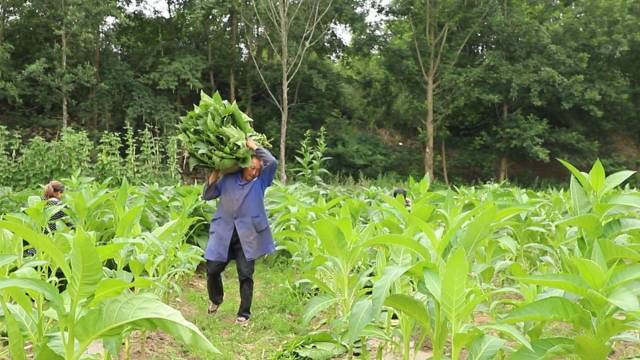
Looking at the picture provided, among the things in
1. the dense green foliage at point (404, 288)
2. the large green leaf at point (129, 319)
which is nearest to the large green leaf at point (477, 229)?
the dense green foliage at point (404, 288)

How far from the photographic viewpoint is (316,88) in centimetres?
2617

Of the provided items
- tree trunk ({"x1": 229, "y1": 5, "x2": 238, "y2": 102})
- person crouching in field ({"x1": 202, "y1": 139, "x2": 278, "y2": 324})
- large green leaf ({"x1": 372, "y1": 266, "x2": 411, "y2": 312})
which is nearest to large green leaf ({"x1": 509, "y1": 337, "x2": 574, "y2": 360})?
large green leaf ({"x1": 372, "y1": 266, "x2": 411, "y2": 312})

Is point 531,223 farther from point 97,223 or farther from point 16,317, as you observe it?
point 16,317

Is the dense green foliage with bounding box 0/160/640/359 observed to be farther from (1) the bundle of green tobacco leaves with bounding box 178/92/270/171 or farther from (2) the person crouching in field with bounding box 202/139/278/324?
(1) the bundle of green tobacco leaves with bounding box 178/92/270/171

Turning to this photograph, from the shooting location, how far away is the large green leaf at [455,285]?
2.40 m

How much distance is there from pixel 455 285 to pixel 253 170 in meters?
2.94

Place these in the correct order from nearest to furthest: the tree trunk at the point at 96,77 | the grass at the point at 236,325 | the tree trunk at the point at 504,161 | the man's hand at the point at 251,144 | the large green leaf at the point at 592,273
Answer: the large green leaf at the point at 592,273, the grass at the point at 236,325, the man's hand at the point at 251,144, the tree trunk at the point at 96,77, the tree trunk at the point at 504,161

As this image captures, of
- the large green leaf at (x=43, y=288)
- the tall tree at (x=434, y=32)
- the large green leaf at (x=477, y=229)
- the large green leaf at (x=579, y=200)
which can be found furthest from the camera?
the tall tree at (x=434, y=32)

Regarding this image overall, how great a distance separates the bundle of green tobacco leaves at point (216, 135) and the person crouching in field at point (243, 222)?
0.13 m

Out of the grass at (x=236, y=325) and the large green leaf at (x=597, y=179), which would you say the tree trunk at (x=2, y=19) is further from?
the large green leaf at (x=597, y=179)

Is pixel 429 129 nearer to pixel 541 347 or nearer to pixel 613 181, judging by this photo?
pixel 613 181

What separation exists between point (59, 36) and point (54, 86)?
247cm

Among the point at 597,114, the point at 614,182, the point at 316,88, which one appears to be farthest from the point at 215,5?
the point at 614,182

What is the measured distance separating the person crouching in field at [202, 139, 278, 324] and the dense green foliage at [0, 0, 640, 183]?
18596 mm
